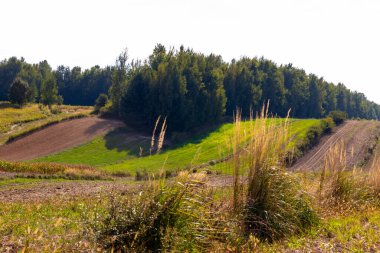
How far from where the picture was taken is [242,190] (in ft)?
23.1

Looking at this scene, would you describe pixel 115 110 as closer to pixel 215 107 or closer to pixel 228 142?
pixel 215 107

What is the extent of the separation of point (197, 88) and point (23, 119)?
22286mm

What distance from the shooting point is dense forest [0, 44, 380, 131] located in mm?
53031

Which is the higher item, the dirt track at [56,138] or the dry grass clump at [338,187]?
the dry grass clump at [338,187]

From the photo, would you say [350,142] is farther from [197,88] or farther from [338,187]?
[338,187]

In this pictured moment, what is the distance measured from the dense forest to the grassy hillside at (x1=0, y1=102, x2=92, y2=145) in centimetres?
796

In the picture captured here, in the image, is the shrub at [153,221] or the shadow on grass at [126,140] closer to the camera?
the shrub at [153,221]

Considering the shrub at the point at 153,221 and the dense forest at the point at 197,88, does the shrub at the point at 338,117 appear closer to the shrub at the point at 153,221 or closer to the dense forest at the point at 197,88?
the dense forest at the point at 197,88

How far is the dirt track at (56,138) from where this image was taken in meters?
40.3

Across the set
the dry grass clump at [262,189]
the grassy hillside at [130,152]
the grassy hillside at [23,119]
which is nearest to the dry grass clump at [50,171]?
the grassy hillside at [130,152]

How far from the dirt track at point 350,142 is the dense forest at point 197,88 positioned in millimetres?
15455

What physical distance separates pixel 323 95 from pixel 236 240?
93950mm

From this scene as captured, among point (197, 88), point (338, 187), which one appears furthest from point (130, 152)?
point (338, 187)

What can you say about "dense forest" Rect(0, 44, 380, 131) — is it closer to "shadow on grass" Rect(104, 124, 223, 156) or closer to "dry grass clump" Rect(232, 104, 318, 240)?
"shadow on grass" Rect(104, 124, 223, 156)
